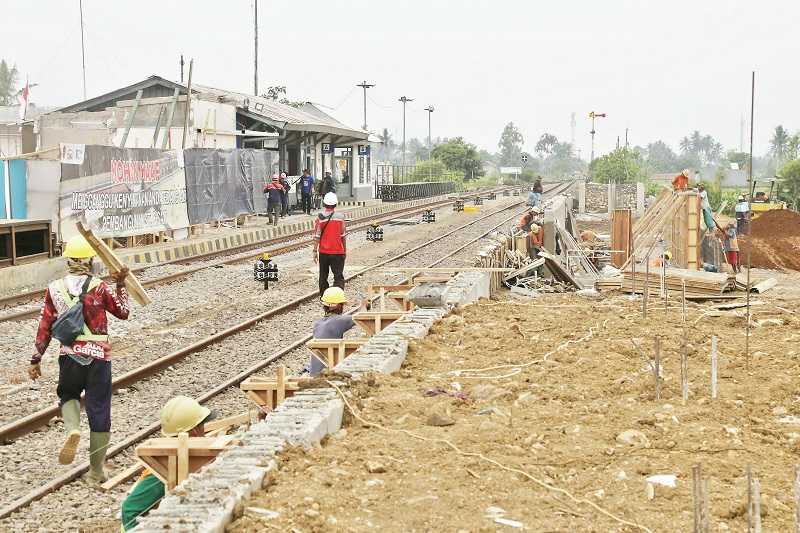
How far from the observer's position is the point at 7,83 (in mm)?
119312

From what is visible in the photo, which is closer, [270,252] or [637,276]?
[637,276]

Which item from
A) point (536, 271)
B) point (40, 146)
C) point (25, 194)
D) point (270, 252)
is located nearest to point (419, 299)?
point (536, 271)

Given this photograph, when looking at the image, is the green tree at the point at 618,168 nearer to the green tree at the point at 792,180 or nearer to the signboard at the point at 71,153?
the green tree at the point at 792,180

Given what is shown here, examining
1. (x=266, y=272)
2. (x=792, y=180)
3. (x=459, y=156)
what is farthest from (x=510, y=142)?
(x=266, y=272)

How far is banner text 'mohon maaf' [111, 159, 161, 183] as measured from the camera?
2272 centimetres

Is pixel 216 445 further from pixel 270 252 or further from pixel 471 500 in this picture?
pixel 270 252

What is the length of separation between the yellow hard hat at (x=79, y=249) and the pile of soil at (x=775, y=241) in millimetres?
21008

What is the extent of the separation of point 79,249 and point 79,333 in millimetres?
626

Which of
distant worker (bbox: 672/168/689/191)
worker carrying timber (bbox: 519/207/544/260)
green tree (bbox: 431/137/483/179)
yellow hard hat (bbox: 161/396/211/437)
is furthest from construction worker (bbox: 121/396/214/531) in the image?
green tree (bbox: 431/137/483/179)

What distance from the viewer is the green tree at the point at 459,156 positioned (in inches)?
3935

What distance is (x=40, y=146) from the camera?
31.0 metres

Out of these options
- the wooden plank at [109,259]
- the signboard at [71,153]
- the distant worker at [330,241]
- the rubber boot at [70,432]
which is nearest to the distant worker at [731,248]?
the distant worker at [330,241]

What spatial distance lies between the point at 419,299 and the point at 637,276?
526 centimetres

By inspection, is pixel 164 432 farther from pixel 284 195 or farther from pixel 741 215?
pixel 284 195
